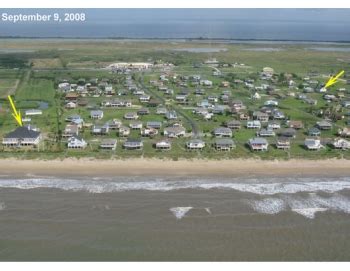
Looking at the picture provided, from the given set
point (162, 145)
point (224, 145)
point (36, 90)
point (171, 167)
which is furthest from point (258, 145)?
point (36, 90)

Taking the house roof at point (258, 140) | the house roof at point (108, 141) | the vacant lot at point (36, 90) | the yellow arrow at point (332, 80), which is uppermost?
the yellow arrow at point (332, 80)

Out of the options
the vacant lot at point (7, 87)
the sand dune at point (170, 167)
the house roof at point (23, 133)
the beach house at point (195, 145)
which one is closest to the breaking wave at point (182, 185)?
the sand dune at point (170, 167)

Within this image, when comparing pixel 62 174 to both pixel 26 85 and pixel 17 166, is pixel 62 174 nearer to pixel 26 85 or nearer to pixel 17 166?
pixel 17 166

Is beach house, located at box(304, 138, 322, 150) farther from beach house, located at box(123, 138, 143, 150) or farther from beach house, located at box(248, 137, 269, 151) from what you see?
beach house, located at box(123, 138, 143, 150)

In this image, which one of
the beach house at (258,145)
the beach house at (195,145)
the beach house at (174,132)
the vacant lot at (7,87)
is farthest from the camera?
the vacant lot at (7,87)

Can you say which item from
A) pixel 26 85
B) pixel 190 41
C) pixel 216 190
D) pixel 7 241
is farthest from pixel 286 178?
pixel 190 41

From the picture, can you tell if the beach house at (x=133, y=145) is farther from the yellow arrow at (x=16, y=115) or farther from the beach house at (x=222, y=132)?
the yellow arrow at (x=16, y=115)

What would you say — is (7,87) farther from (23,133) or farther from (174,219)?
(174,219)
